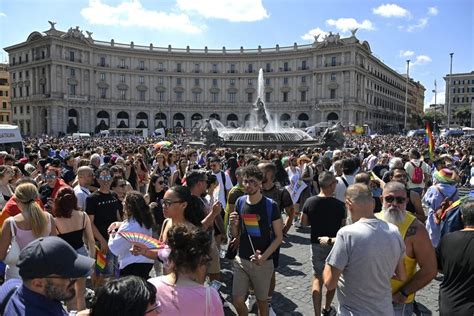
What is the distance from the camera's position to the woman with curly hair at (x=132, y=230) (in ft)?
Result: 14.9

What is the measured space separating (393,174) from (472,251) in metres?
3.70

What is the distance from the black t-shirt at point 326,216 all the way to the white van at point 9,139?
15.7 m

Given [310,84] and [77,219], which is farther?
[310,84]

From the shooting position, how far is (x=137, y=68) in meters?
82.6

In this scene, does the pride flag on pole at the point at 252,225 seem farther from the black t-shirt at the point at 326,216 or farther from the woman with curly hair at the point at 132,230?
the woman with curly hair at the point at 132,230

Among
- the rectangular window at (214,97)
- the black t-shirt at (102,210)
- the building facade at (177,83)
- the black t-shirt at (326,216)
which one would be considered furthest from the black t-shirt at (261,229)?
the rectangular window at (214,97)

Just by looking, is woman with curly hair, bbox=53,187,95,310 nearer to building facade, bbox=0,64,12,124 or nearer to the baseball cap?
the baseball cap

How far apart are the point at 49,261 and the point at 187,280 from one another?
0.94 meters

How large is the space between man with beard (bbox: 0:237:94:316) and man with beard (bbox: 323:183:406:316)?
2.15 metres

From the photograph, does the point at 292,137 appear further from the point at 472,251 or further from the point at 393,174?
the point at 472,251

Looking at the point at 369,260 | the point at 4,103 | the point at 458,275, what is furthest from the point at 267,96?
the point at 369,260

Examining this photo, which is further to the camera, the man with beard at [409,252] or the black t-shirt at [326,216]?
the black t-shirt at [326,216]

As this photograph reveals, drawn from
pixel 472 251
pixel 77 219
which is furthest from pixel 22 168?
pixel 472 251

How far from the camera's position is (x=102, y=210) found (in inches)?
229
